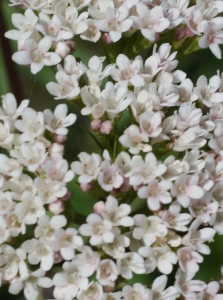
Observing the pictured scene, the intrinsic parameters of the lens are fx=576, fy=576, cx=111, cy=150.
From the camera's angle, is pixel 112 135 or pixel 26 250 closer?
pixel 26 250

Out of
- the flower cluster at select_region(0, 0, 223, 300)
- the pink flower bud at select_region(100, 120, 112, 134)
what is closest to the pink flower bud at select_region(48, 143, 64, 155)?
the flower cluster at select_region(0, 0, 223, 300)

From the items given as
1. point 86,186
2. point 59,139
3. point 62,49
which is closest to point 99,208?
point 86,186

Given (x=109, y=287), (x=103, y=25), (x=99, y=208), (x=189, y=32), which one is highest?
(x=103, y=25)

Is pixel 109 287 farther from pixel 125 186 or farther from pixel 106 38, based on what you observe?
pixel 106 38

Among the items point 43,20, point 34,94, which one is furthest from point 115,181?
point 34,94

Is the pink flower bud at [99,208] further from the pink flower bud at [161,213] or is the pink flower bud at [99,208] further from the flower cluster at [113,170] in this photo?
the pink flower bud at [161,213]

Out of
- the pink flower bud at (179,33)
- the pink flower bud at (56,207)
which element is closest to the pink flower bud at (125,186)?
the pink flower bud at (56,207)

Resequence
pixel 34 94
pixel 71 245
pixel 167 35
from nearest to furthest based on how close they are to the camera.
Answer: pixel 71 245 → pixel 167 35 → pixel 34 94

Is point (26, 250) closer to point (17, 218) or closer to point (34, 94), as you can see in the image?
point (17, 218)
